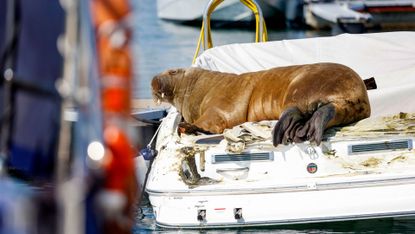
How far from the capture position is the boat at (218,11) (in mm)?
36031

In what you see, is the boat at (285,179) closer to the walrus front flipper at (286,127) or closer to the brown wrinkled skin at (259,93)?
the walrus front flipper at (286,127)

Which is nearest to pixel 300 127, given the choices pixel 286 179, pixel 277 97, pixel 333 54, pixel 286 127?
pixel 286 127

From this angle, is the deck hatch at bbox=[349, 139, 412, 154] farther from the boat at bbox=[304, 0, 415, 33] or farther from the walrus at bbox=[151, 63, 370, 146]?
the boat at bbox=[304, 0, 415, 33]

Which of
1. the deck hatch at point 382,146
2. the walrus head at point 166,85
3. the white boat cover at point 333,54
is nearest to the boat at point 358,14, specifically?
the white boat cover at point 333,54

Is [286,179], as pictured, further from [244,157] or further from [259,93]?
[259,93]

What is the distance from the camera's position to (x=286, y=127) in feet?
22.8

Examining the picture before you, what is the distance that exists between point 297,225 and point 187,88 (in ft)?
7.70

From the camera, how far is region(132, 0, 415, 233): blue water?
7086 millimetres

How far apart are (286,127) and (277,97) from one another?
105cm

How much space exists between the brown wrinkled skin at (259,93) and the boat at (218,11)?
26.6 metres

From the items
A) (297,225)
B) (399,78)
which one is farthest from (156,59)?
(297,225)

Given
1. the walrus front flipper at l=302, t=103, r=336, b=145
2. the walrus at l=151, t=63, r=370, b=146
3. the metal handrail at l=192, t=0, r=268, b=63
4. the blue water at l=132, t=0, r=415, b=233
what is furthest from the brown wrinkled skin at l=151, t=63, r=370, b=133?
the metal handrail at l=192, t=0, r=268, b=63

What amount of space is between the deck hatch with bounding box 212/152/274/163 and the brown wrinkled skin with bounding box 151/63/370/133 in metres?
0.60

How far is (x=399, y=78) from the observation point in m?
9.30
